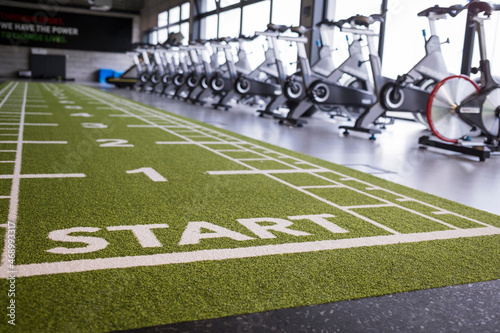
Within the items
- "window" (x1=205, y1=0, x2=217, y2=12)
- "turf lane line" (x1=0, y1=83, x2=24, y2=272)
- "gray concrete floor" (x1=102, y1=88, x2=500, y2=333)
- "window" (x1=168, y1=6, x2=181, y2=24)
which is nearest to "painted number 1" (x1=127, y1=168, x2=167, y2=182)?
"turf lane line" (x1=0, y1=83, x2=24, y2=272)

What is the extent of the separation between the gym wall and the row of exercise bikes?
13981 millimetres

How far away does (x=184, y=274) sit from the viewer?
163cm

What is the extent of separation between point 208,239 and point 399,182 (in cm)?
188

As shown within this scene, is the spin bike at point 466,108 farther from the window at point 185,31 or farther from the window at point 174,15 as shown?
the window at point 174,15

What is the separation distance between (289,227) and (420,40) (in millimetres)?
7103

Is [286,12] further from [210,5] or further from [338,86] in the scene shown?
[210,5]

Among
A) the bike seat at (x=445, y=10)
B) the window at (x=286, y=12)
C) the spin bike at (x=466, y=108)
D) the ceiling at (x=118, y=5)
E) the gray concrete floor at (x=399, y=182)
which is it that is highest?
the ceiling at (x=118, y=5)

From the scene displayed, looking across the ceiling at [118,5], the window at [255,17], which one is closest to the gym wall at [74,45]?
the ceiling at [118,5]

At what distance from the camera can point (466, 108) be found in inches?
193

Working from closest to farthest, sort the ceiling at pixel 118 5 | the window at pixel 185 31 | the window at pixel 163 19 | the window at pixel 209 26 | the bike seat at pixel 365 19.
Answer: the bike seat at pixel 365 19, the window at pixel 209 26, the window at pixel 185 31, the window at pixel 163 19, the ceiling at pixel 118 5

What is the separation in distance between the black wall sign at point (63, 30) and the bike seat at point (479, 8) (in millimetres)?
22522

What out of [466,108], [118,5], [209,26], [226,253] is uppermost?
[118,5]

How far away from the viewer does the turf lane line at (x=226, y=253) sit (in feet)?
5.30

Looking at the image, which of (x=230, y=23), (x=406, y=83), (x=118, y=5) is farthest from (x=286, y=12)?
(x=118, y=5)
